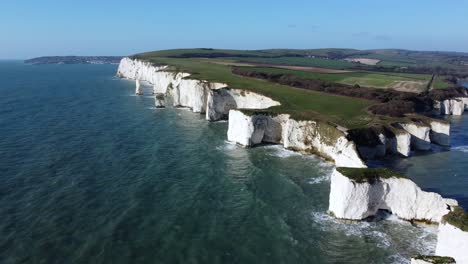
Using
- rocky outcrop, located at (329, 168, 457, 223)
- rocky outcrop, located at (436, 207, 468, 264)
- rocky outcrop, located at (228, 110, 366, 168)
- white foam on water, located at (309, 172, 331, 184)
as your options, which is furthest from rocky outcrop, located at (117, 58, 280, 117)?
rocky outcrop, located at (436, 207, 468, 264)

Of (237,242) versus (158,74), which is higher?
(158,74)

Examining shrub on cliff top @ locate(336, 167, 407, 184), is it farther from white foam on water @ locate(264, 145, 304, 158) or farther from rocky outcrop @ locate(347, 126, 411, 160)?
white foam on water @ locate(264, 145, 304, 158)

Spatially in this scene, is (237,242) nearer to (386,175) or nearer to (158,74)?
(386,175)

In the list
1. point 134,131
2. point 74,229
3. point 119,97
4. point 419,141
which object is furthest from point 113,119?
point 419,141

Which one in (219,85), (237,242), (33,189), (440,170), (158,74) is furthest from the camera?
(158,74)

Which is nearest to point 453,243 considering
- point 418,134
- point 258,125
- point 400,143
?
point 400,143

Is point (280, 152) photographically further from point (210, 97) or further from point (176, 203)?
point (210, 97)
